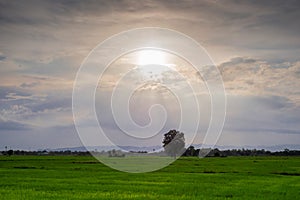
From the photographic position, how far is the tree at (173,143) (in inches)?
5527

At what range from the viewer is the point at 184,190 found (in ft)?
90.1

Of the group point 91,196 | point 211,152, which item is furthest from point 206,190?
point 211,152

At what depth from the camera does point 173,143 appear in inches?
5546

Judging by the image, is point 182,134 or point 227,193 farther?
point 182,134

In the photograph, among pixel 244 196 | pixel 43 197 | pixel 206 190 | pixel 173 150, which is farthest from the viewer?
pixel 173 150

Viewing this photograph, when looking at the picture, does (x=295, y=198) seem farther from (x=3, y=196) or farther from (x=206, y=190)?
(x=3, y=196)

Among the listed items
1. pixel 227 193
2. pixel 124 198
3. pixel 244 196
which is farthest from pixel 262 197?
pixel 124 198

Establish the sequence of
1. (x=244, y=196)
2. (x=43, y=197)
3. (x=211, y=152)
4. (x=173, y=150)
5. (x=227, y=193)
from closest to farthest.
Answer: (x=43, y=197) → (x=244, y=196) → (x=227, y=193) → (x=173, y=150) → (x=211, y=152)

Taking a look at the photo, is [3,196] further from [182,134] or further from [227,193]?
[182,134]

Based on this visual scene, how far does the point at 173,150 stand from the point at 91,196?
11889 cm

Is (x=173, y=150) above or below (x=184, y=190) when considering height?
above

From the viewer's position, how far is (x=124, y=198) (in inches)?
882

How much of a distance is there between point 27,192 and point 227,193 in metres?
11.1

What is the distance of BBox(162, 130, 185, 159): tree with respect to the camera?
461 ft
